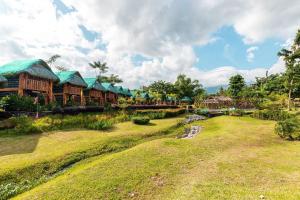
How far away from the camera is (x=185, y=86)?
201 ft

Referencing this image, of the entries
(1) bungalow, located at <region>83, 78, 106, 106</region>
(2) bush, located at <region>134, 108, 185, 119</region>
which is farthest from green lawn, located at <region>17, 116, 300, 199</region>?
(1) bungalow, located at <region>83, 78, 106, 106</region>

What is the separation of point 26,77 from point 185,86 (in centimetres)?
4218

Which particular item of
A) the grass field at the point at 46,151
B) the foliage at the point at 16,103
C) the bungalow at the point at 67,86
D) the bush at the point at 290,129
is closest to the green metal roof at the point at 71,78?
the bungalow at the point at 67,86

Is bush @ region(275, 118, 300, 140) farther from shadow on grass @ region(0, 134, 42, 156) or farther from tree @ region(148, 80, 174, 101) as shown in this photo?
tree @ region(148, 80, 174, 101)

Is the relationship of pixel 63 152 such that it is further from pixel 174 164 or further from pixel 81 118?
pixel 81 118

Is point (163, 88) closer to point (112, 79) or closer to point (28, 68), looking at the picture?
point (112, 79)

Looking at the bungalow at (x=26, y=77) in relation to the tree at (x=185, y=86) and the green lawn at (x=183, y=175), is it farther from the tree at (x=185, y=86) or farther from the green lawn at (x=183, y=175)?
the tree at (x=185, y=86)

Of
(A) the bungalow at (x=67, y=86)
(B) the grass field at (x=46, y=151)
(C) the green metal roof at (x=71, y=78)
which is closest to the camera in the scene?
(B) the grass field at (x=46, y=151)

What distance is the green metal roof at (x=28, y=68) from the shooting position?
2606 centimetres

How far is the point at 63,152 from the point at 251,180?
953 cm

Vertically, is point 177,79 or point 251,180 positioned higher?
point 177,79

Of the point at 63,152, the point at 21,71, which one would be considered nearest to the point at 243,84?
the point at 21,71

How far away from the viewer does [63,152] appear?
1252 cm

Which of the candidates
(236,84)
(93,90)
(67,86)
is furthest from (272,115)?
(236,84)
